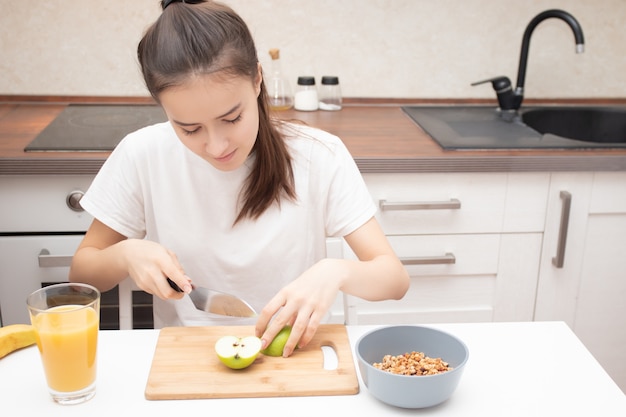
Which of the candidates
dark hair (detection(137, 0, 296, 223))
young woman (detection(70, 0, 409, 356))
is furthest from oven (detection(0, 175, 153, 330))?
dark hair (detection(137, 0, 296, 223))

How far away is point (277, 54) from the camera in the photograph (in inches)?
82.4

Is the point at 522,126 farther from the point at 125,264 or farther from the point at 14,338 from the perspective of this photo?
the point at 14,338

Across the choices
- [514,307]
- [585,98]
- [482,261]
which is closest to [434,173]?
[482,261]

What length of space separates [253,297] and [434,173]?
24.8 inches

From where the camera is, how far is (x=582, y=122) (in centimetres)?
225

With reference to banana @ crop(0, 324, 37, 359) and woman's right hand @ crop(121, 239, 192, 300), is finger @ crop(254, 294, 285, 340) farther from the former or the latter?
banana @ crop(0, 324, 37, 359)

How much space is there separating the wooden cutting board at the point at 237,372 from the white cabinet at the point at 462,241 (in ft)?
2.31

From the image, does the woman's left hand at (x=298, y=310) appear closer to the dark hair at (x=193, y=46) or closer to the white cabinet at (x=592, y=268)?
the dark hair at (x=193, y=46)

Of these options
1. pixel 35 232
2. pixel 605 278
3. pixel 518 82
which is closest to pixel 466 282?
pixel 605 278

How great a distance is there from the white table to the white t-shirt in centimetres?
29

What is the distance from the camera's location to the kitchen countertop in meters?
1.64

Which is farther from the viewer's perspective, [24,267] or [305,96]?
[305,96]

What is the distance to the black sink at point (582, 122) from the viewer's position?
2.22 m

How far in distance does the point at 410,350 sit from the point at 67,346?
0.47 meters
